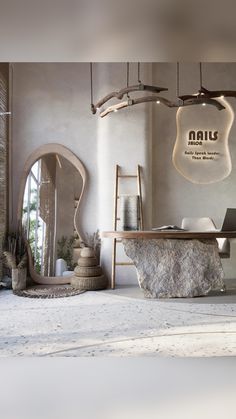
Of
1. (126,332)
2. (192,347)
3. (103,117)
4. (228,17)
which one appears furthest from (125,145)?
(228,17)

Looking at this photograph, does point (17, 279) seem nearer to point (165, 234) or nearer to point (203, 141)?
point (165, 234)

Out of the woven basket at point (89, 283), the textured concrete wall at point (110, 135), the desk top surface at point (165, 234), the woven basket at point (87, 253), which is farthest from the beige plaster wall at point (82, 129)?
the desk top surface at point (165, 234)

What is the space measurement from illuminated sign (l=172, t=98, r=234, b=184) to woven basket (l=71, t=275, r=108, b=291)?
72.9 inches

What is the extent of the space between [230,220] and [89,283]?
1.71 meters

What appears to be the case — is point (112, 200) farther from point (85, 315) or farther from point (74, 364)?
point (74, 364)

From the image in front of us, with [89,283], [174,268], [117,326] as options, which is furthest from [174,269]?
[117,326]

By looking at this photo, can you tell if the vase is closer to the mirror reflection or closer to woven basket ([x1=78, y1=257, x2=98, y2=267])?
the mirror reflection

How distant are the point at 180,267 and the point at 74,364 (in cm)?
343

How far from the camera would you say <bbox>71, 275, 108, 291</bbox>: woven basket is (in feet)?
13.5

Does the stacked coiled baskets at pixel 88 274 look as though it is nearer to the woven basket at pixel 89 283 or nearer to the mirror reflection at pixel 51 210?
the woven basket at pixel 89 283

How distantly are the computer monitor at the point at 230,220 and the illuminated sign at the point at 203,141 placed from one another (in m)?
1.61

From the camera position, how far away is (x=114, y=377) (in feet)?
1.01

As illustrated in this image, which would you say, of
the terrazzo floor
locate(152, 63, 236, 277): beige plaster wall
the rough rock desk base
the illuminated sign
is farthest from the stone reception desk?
the illuminated sign

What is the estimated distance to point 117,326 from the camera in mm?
2701
